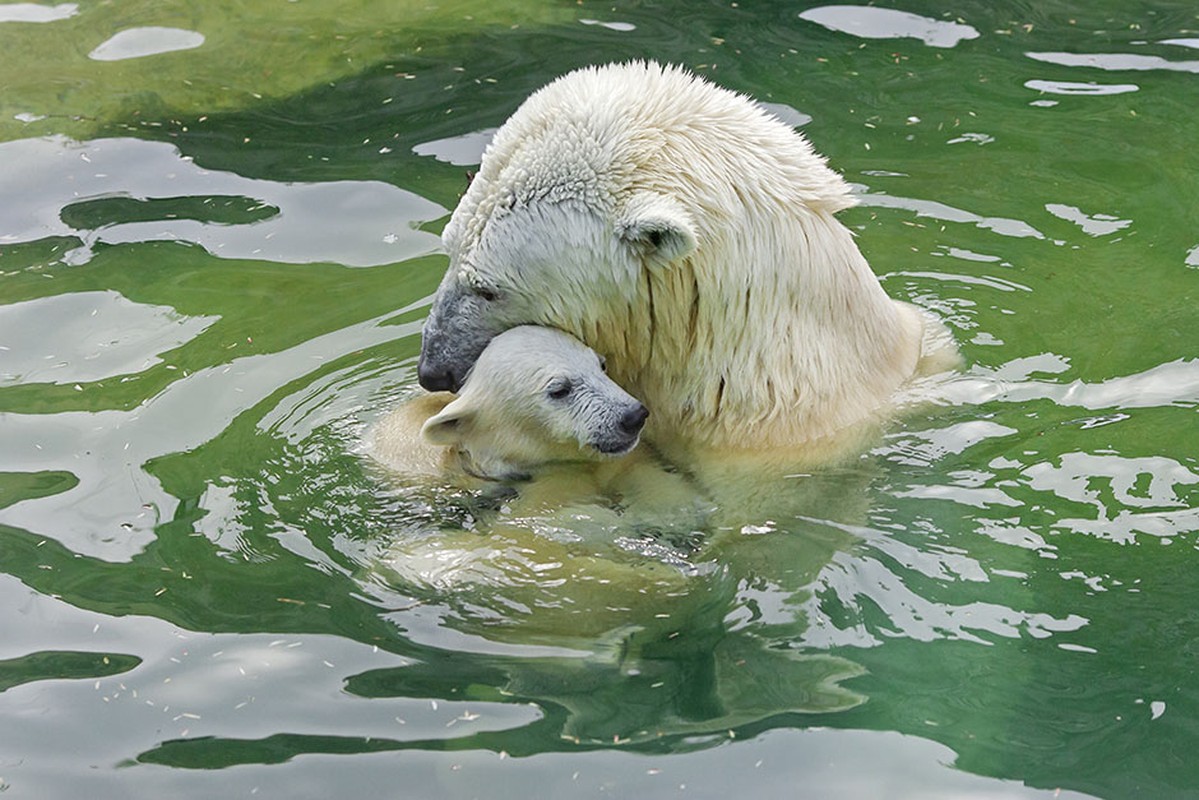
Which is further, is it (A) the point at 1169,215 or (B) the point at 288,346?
(A) the point at 1169,215

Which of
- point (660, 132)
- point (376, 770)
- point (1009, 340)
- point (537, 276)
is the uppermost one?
point (660, 132)

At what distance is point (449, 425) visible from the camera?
198 inches

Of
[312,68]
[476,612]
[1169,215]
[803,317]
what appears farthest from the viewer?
[312,68]

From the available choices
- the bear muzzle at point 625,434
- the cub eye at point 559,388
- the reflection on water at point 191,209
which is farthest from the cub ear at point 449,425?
the reflection on water at point 191,209

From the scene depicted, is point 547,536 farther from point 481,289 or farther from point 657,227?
point 657,227

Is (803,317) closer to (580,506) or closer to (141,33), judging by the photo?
(580,506)

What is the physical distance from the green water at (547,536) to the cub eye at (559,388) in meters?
0.48

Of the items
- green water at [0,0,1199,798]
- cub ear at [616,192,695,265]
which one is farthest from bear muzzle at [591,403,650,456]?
cub ear at [616,192,695,265]

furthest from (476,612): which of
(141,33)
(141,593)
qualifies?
(141,33)

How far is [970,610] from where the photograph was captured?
4.39m

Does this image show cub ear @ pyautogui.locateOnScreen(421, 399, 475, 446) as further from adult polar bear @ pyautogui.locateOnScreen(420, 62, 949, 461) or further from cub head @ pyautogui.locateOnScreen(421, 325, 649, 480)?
adult polar bear @ pyautogui.locateOnScreen(420, 62, 949, 461)

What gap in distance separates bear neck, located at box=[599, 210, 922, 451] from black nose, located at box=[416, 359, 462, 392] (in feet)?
1.53

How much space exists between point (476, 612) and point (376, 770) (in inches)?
28.5

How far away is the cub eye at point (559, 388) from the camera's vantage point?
4.89m
